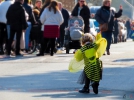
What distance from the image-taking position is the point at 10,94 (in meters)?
→ 11.8

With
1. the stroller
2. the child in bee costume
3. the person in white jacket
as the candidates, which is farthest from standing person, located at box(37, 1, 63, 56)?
the child in bee costume

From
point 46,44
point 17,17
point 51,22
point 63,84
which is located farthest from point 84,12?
point 63,84

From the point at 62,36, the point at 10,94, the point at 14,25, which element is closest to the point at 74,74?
the point at 10,94

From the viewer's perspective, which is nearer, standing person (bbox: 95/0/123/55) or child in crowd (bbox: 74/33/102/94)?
child in crowd (bbox: 74/33/102/94)

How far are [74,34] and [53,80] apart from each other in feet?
31.4

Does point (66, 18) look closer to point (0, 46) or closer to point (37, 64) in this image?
point (0, 46)

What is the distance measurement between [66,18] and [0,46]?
5.15m

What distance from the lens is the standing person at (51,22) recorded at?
22020 mm

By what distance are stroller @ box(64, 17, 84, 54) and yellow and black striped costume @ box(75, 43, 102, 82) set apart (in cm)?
1125

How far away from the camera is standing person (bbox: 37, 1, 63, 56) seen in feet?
72.2

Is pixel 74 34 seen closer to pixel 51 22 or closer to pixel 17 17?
pixel 51 22

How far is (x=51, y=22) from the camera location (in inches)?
872

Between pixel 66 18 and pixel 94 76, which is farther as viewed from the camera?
pixel 66 18

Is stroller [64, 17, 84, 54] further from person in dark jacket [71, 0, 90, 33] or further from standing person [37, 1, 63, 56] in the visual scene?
standing person [37, 1, 63, 56]
